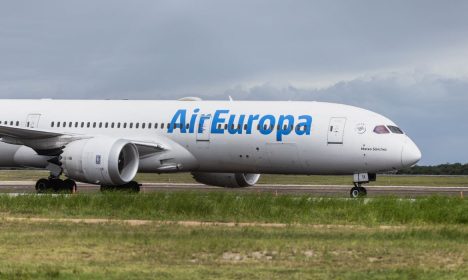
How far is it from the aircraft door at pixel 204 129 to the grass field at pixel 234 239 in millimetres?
8447

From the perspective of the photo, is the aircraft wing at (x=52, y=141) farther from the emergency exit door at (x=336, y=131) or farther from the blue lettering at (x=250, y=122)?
the emergency exit door at (x=336, y=131)

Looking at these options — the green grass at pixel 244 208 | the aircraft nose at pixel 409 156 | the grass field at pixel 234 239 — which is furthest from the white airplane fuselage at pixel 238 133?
the grass field at pixel 234 239

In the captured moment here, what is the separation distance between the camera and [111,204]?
26.2 metres

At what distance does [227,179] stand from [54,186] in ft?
26.3

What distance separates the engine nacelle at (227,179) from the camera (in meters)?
39.2

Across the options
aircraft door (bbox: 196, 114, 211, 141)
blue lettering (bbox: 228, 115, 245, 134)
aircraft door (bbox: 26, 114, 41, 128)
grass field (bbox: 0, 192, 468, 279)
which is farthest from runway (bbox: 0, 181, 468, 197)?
grass field (bbox: 0, 192, 468, 279)

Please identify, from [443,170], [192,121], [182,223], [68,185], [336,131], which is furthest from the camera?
[443,170]

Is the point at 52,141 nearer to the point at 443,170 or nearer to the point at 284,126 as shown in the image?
the point at 284,126

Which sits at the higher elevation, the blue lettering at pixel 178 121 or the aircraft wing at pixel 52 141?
the blue lettering at pixel 178 121

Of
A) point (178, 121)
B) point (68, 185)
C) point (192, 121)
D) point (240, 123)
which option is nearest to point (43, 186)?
point (68, 185)

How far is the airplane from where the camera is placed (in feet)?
111

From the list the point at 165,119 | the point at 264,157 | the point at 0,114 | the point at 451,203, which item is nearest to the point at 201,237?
the point at 451,203

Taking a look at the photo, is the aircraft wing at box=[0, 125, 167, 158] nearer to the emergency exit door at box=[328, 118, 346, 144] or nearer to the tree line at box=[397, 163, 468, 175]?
the emergency exit door at box=[328, 118, 346, 144]

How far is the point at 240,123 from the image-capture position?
117ft
